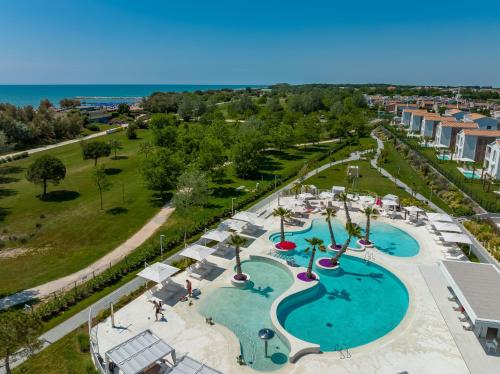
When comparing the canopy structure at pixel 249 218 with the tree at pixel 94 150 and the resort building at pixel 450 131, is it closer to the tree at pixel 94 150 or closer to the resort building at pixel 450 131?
the tree at pixel 94 150

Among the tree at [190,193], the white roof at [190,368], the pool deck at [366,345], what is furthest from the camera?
the tree at [190,193]

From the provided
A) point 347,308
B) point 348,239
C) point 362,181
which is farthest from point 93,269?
point 362,181

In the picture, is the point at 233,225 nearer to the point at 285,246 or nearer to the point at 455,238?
the point at 285,246

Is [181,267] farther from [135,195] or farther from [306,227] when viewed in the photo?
[135,195]

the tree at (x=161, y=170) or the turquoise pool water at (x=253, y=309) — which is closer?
the turquoise pool water at (x=253, y=309)

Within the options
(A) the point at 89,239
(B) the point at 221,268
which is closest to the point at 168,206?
(A) the point at 89,239

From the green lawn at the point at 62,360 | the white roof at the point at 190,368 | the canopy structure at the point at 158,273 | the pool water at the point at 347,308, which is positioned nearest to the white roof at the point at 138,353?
the white roof at the point at 190,368
